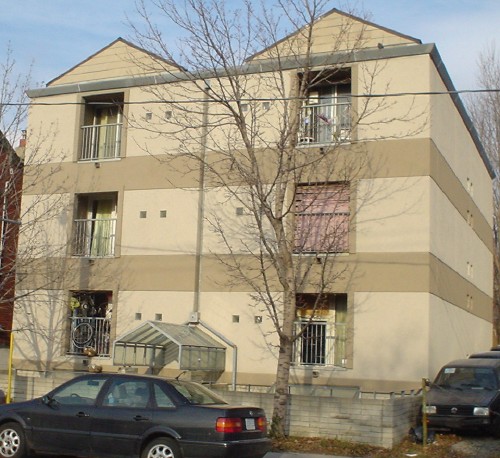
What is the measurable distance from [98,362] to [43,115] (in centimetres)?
751

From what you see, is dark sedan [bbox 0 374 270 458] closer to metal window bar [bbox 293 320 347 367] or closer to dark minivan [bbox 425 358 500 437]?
dark minivan [bbox 425 358 500 437]

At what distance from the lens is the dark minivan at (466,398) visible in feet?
50.3

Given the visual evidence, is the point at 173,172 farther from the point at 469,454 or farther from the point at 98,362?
the point at 469,454

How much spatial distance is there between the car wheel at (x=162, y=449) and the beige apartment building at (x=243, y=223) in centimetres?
650

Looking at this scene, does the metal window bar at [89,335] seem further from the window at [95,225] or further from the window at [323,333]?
the window at [323,333]

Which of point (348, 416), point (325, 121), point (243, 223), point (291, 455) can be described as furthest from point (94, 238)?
point (291, 455)

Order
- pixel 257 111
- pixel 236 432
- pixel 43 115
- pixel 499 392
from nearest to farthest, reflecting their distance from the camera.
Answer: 1. pixel 236 432
2. pixel 499 392
3. pixel 257 111
4. pixel 43 115

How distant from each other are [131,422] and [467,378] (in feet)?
27.7

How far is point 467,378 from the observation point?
1667 centimetres

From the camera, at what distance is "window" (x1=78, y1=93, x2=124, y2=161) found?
21.8 metres

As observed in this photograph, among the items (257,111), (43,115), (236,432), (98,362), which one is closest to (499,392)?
(236,432)

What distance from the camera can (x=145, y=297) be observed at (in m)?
20.4

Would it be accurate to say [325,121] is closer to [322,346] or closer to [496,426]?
[322,346]

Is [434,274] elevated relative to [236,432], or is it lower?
elevated
